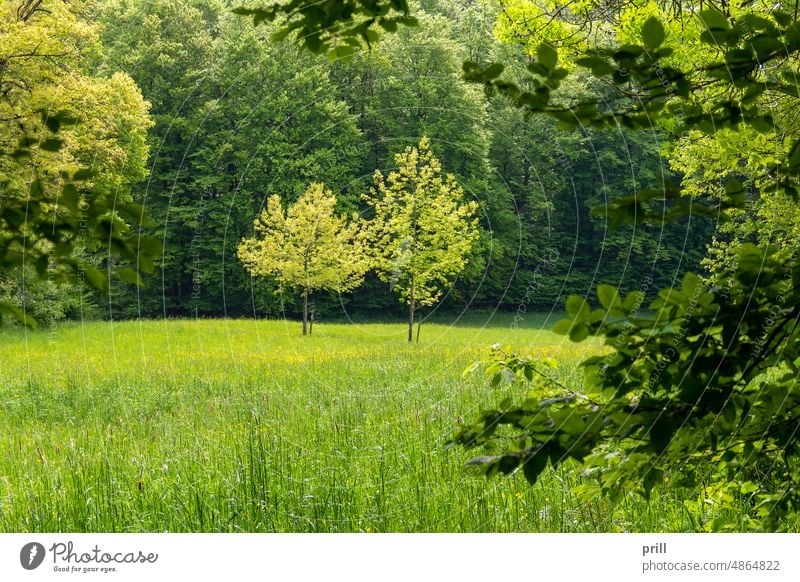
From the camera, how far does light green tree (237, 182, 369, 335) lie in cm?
823

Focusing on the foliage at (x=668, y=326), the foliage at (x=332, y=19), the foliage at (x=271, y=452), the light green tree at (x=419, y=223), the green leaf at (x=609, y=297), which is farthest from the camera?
the light green tree at (x=419, y=223)

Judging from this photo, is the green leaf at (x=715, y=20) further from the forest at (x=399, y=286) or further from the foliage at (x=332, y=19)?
the foliage at (x=332, y=19)

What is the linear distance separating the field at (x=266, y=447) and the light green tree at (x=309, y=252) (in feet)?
2.91

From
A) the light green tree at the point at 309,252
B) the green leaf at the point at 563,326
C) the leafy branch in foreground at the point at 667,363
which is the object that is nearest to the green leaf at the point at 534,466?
the leafy branch in foreground at the point at 667,363

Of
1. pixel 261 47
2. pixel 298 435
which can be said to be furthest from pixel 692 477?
pixel 261 47

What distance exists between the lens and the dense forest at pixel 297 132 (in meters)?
6.85

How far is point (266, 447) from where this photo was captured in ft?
16.0

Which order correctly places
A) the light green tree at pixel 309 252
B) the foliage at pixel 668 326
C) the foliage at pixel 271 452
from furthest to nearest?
the light green tree at pixel 309 252 < the foliage at pixel 271 452 < the foliage at pixel 668 326

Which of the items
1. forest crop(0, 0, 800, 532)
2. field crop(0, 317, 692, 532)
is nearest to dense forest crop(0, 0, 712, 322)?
forest crop(0, 0, 800, 532)

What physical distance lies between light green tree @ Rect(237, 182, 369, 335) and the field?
0.89 meters

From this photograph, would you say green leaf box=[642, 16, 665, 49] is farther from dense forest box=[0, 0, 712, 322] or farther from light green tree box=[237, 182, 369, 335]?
light green tree box=[237, 182, 369, 335]

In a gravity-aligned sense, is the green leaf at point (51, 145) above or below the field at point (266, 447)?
above

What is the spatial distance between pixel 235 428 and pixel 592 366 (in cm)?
422

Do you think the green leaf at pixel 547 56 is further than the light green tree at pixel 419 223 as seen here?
No
